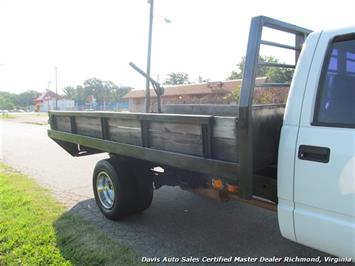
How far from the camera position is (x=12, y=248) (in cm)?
360

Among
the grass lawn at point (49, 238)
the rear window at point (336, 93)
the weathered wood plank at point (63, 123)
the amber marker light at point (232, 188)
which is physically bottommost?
the grass lawn at point (49, 238)

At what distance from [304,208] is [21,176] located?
20.6 ft

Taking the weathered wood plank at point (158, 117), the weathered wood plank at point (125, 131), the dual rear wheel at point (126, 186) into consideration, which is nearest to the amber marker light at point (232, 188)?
the weathered wood plank at point (158, 117)

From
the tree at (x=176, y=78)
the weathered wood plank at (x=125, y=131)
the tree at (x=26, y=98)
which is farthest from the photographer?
the tree at (x=26, y=98)

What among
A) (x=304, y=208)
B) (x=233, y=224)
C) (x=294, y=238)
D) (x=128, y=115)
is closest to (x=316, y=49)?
(x=304, y=208)

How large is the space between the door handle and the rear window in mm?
172

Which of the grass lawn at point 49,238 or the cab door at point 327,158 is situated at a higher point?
the cab door at point 327,158

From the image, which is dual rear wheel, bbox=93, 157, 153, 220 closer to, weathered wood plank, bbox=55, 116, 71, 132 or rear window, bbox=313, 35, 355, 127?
weathered wood plank, bbox=55, 116, 71, 132

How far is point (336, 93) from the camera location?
2.27 metres

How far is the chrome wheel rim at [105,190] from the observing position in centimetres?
430

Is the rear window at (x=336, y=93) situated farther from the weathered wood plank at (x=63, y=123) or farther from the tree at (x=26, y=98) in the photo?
the tree at (x=26, y=98)

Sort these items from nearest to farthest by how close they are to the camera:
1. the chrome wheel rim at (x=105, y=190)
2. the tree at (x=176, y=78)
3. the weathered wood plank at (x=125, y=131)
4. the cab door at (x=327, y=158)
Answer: the cab door at (x=327, y=158), the weathered wood plank at (x=125, y=131), the chrome wheel rim at (x=105, y=190), the tree at (x=176, y=78)

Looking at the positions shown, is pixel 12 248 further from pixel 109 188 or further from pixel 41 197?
pixel 41 197

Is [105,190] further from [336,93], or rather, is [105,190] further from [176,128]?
[336,93]
